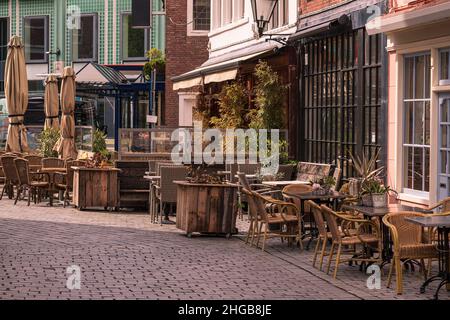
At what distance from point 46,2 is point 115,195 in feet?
111

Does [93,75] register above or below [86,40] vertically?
below

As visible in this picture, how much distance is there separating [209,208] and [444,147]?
3628mm

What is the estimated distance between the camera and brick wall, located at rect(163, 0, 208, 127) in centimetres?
4028

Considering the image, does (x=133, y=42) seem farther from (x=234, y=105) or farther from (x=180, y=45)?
Result: (x=234, y=105)

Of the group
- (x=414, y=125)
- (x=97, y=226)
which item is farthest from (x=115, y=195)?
(x=414, y=125)

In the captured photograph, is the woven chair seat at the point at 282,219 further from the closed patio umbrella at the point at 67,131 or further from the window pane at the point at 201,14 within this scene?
the window pane at the point at 201,14

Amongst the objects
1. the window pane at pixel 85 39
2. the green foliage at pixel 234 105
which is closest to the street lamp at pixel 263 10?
the green foliage at pixel 234 105

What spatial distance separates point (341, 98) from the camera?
68.3 feet

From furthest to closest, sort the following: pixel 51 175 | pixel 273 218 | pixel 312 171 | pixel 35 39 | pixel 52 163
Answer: pixel 35 39, pixel 52 163, pixel 51 175, pixel 312 171, pixel 273 218

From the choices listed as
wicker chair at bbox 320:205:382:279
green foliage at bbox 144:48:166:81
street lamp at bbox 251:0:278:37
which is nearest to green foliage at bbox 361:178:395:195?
wicker chair at bbox 320:205:382:279

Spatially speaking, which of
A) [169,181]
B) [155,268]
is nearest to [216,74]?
[169,181]

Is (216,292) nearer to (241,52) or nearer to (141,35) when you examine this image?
(241,52)

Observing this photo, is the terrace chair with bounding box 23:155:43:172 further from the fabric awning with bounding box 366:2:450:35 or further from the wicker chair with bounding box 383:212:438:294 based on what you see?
the wicker chair with bounding box 383:212:438:294

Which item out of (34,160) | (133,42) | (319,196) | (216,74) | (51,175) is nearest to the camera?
(319,196)
